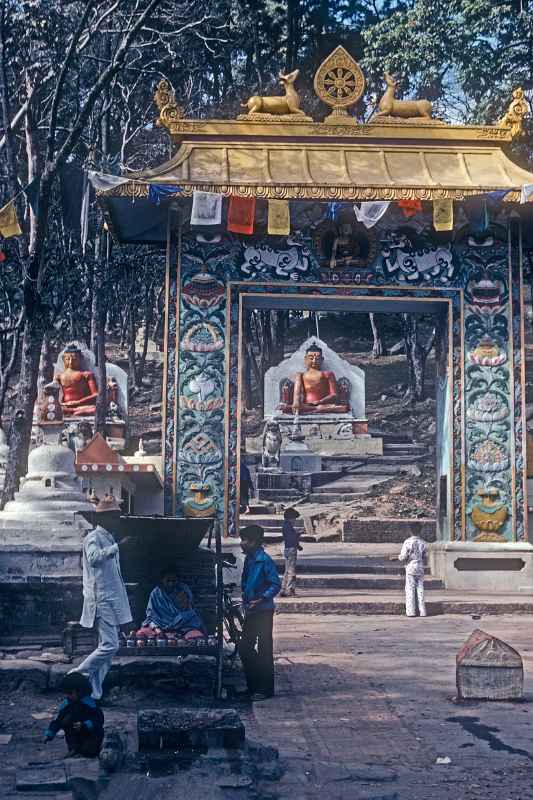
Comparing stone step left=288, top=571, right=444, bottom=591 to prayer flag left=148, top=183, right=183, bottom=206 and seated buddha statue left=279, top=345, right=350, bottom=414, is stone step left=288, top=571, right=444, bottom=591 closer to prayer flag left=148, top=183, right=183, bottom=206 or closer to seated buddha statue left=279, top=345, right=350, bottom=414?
prayer flag left=148, top=183, right=183, bottom=206

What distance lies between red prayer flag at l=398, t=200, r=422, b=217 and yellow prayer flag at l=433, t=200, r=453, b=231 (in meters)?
0.27

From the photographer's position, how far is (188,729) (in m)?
7.45

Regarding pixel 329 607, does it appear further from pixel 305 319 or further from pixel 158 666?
pixel 305 319

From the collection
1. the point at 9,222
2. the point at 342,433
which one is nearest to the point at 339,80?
the point at 9,222

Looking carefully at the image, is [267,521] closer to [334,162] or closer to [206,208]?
[334,162]

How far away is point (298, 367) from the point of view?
3070cm

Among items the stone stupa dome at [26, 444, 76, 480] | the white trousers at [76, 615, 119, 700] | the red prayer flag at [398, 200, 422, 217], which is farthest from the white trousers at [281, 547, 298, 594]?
the white trousers at [76, 615, 119, 700]

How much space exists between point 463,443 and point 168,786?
10.8 m

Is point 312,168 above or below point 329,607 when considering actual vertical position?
above

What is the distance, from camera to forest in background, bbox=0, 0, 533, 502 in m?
16.0

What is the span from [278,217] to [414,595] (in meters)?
5.97

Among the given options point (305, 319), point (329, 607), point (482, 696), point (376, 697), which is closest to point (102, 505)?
point (376, 697)

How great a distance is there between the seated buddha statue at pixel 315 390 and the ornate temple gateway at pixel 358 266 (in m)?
13.5

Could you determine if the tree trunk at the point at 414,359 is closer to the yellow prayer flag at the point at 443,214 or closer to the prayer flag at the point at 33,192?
the yellow prayer flag at the point at 443,214
